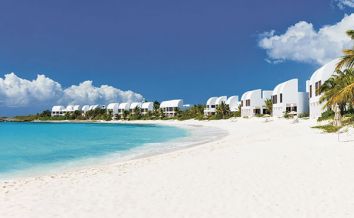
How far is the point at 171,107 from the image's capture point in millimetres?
96688

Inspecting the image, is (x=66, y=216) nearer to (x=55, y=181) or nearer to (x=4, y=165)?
(x=55, y=181)

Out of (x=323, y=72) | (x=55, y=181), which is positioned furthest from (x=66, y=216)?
(x=323, y=72)

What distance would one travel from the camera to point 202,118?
71.4 metres

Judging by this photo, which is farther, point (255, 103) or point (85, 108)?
point (85, 108)

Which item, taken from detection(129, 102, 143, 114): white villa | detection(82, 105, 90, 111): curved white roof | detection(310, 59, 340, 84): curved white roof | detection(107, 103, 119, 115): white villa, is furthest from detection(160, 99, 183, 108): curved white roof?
detection(310, 59, 340, 84): curved white roof

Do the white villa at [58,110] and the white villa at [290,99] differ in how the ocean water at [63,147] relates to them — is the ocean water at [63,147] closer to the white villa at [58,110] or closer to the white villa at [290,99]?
the white villa at [290,99]

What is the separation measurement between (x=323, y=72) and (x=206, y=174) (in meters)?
34.0

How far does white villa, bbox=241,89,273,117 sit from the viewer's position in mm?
65562

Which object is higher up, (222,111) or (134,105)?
(134,105)

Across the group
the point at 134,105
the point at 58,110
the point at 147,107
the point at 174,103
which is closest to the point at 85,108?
the point at 58,110

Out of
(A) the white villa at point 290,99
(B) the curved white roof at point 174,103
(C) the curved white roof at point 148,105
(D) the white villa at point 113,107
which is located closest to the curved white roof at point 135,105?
(C) the curved white roof at point 148,105

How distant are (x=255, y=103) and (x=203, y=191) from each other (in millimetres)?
59993

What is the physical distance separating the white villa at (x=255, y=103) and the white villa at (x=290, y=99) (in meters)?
9.11

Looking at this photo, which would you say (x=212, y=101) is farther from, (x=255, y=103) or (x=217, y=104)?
(x=255, y=103)
